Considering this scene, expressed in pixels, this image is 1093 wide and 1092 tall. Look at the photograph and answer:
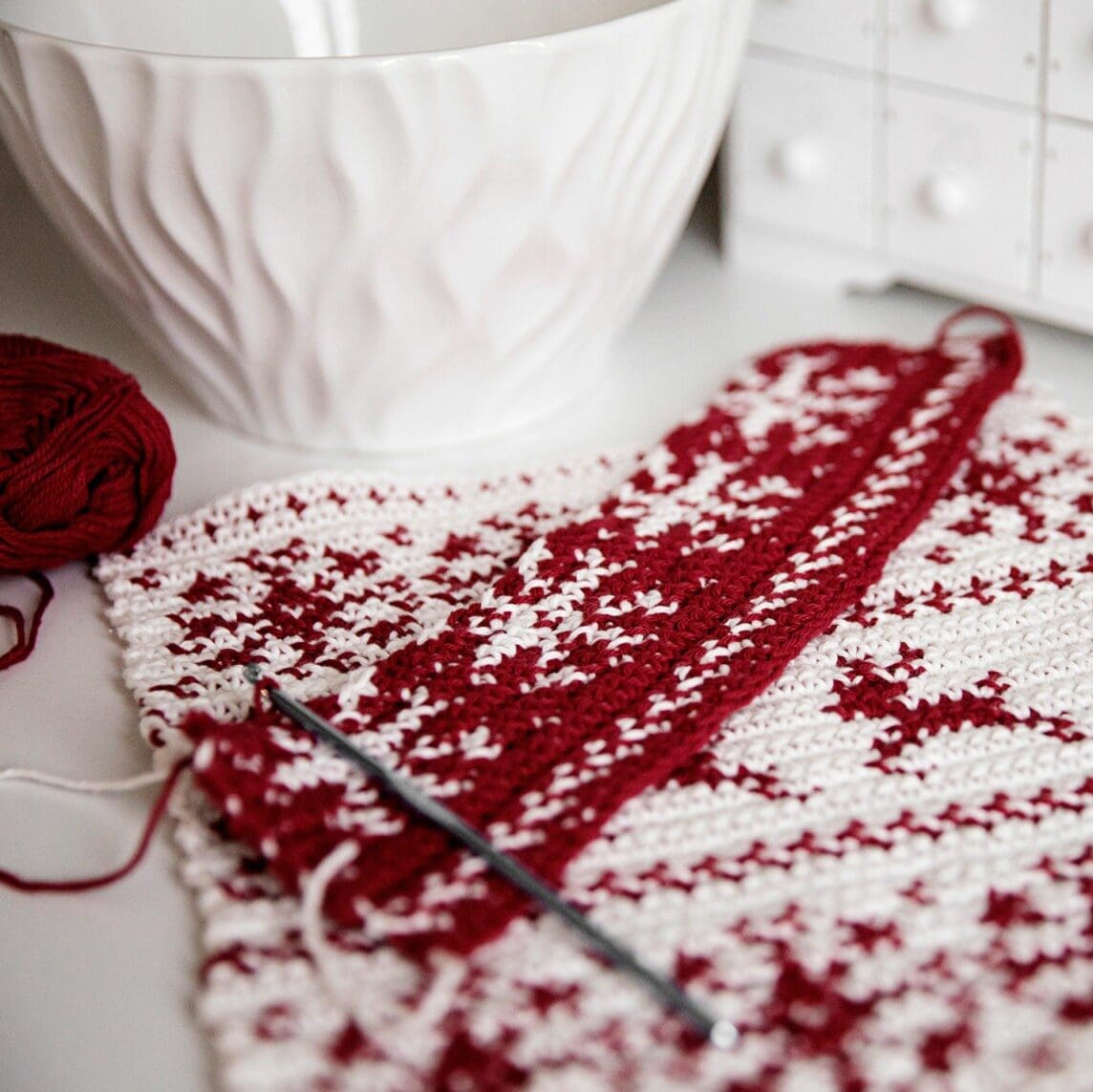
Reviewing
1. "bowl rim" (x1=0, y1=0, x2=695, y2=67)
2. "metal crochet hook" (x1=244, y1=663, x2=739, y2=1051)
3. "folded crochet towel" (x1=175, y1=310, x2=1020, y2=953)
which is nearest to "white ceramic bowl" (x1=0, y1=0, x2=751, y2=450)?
"bowl rim" (x1=0, y1=0, x2=695, y2=67)

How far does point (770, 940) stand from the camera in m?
0.50

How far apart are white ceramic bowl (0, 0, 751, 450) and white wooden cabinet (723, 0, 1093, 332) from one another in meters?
0.14

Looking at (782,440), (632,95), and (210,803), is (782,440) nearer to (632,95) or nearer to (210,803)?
(632,95)

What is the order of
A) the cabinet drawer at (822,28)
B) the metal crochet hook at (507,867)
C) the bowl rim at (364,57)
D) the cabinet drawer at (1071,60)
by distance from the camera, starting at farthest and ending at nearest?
the cabinet drawer at (822,28), the cabinet drawer at (1071,60), the bowl rim at (364,57), the metal crochet hook at (507,867)

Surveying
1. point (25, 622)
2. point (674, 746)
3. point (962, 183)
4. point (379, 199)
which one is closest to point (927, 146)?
point (962, 183)

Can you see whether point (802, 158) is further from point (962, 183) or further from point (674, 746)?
point (674, 746)

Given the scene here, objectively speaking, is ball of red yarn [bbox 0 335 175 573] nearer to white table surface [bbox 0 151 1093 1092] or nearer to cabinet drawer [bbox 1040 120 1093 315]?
white table surface [bbox 0 151 1093 1092]

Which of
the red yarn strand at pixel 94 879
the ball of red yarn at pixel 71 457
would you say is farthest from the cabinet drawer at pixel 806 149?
the red yarn strand at pixel 94 879

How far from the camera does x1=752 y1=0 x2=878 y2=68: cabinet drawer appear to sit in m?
0.90

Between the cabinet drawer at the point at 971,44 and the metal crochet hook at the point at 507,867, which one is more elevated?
the cabinet drawer at the point at 971,44

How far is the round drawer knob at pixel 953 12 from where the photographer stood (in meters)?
0.83

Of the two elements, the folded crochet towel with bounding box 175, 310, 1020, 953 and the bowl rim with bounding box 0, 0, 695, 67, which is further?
the bowl rim with bounding box 0, 0, 695, 67

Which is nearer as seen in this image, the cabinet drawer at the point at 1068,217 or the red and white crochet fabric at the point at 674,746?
the red and white crochet fabric at the point at 674,746

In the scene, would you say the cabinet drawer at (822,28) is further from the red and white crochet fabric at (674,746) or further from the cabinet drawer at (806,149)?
the red and white crochet fabric at (674,746)
